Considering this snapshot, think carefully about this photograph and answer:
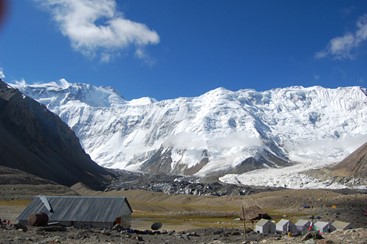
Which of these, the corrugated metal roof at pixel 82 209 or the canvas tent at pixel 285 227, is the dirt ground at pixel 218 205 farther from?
the corrugated metal roof at pixel 82 209

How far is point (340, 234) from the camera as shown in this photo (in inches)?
1299

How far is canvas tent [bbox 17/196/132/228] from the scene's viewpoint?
182ft

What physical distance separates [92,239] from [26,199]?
93725 millimetres

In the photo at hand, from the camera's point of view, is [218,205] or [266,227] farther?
[218,205]

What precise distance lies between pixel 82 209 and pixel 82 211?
50cm

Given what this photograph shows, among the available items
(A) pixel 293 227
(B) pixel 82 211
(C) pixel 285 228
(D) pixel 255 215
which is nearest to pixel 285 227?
(C) pixel 285 228

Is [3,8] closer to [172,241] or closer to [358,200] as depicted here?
[172,241]

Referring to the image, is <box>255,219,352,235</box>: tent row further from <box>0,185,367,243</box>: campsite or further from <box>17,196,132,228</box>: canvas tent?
<box>17,196,132,228</box>: canvas tent

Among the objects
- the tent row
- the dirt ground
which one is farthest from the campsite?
the tent row

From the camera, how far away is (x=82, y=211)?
5688cm

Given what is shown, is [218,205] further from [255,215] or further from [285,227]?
[285,227]

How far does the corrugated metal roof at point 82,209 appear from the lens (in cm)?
5603

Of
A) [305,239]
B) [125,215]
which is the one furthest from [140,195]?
[305,239]

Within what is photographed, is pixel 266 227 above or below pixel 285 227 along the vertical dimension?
above
